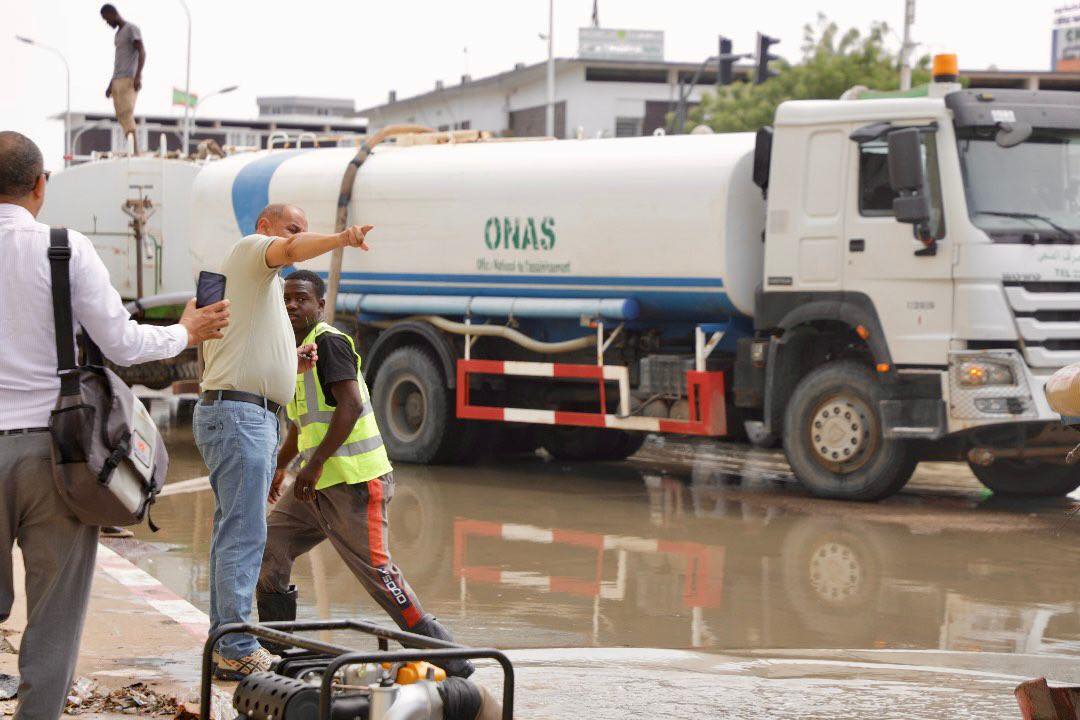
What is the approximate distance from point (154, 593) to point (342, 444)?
2.53 meters

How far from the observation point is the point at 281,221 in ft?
20.0

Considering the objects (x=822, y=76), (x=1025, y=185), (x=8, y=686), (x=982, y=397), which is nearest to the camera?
(x=8, y=686)

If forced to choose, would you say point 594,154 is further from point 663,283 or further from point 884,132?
point 884,132

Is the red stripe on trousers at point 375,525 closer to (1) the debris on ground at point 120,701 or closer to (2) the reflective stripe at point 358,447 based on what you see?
(2) the reflective stripe at point 358,447

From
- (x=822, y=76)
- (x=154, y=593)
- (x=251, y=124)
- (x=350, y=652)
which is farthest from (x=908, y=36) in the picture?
(x=251, y=124)

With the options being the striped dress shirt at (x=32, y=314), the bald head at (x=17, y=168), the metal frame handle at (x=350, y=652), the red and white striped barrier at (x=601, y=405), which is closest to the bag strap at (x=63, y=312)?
the striped dress shirt at (x=32, y=314)

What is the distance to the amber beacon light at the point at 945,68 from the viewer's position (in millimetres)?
12867

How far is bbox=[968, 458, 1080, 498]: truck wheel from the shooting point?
13258 millimetres

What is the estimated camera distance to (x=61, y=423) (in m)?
4.35

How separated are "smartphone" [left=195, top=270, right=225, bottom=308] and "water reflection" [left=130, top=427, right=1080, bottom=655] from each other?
246 cm

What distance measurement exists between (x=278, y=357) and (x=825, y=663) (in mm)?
2805

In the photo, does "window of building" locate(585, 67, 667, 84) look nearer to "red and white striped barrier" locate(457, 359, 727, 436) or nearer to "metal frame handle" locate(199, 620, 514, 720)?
"red and white striped barrier" locate(457, 359, 727, 436)

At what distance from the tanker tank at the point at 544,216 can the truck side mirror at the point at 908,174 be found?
146 cm

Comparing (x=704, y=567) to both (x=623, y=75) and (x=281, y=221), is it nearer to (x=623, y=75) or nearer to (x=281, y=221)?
(x=281, y=221)
